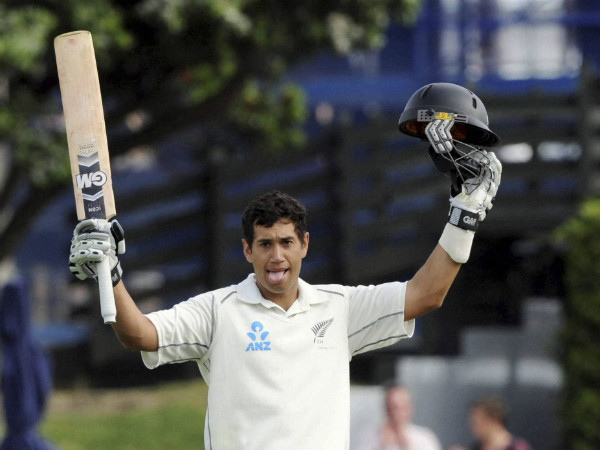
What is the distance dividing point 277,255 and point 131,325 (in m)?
0.50

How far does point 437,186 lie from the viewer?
11.6 meters

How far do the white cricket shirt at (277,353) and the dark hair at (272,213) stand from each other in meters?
0.19

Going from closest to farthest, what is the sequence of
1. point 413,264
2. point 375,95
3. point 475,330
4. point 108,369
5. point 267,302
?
point 267,302, point 475,330, point 413,264, point 108,369, point 375,95

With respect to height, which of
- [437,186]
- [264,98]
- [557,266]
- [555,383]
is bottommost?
[555,383]

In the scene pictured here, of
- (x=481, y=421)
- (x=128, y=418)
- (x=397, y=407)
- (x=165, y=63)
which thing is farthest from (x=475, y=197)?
(x=128, y=418)

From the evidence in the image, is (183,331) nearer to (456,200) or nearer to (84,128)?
(84,128)

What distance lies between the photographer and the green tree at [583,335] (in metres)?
9.95

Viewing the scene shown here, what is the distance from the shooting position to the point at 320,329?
13.4ft

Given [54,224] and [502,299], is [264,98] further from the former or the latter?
[54,224]

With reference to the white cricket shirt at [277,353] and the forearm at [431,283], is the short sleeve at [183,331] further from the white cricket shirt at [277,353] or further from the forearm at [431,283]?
the forearm at [431,283]

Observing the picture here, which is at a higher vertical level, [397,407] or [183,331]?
[183,331]

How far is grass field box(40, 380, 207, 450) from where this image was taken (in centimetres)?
1103

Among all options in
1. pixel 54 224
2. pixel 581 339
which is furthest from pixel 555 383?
pixel 54 224

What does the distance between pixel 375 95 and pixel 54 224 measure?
445 cm
